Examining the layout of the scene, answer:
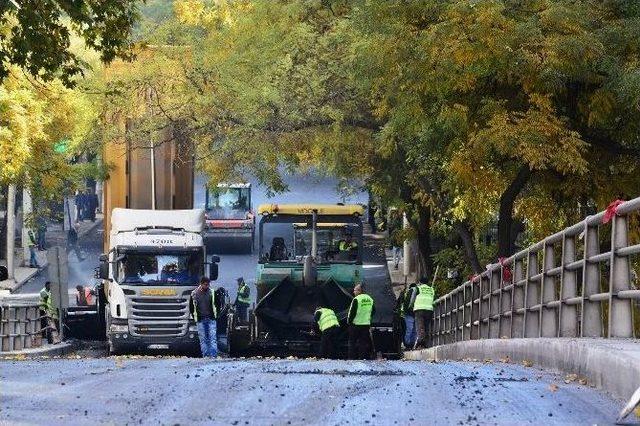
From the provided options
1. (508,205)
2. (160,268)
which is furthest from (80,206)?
(508,205)

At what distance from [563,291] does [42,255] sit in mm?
58616

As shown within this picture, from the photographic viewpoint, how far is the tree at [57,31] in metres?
21.5

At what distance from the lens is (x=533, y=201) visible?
94.1 ft

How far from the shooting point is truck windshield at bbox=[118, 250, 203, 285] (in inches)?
1313

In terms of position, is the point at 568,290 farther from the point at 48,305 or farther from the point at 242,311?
the point at 48,305

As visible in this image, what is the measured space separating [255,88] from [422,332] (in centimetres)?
689

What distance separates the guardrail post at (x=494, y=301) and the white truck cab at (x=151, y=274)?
11778mm

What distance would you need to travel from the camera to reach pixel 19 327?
31.7 metres

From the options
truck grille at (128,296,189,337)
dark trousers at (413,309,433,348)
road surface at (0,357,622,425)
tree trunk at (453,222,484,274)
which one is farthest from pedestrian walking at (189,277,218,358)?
road surface at (0,357,622,425)

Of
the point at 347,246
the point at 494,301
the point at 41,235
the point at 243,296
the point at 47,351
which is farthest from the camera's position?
the point at 41,235

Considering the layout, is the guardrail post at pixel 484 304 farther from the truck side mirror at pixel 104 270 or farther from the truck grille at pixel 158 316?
the truck side mirror at pixel 104 270

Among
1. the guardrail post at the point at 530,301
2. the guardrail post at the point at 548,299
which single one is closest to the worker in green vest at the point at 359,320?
the guardrail post at the point at 530,301

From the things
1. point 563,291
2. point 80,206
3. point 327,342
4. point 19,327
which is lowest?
point 327,342

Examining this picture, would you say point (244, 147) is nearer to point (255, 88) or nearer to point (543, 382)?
point (255, 88)
